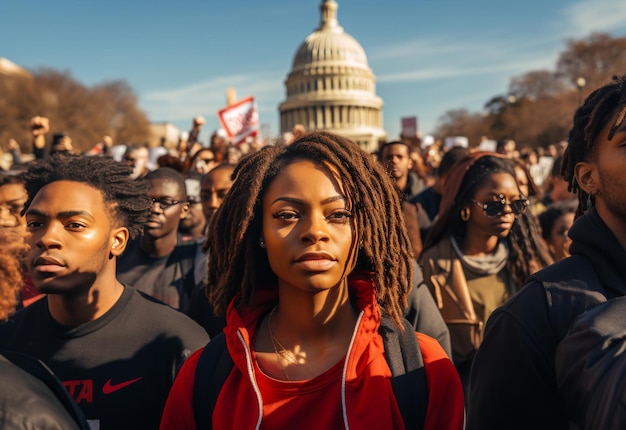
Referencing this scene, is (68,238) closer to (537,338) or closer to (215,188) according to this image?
(537,338)

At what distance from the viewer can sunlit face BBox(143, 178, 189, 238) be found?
409 centimetres

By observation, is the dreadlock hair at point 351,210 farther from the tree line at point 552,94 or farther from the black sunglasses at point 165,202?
the tree line at point 552,94

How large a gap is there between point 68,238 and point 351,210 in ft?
3.79

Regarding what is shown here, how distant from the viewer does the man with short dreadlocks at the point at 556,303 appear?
1665 millimetres

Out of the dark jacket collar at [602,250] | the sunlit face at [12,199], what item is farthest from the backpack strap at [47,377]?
the sunlit face at [12,199]

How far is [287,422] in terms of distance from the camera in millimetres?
1818

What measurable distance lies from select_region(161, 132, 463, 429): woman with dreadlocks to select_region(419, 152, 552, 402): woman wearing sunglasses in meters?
1.36

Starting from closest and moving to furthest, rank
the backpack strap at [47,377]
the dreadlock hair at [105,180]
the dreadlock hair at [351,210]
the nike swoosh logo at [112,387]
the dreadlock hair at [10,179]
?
1. the backpack strap at [47,377]
2. the dreadlock hair at [351,210]
3. the nike swoosh logo at [112,387]
4. the dreadlock hair at [105,180]
5. the dreadlock hair at [10,179]

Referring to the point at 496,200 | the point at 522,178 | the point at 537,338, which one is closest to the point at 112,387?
the point at 537,338

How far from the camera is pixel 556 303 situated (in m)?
1.70

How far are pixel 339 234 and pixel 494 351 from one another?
22.7 inches

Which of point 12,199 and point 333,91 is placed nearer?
point 12,199

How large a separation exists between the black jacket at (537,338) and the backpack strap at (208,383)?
2.43 feet

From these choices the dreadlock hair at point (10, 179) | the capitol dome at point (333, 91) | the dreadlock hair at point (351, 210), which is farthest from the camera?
the capitol dome at point (333, 91)
